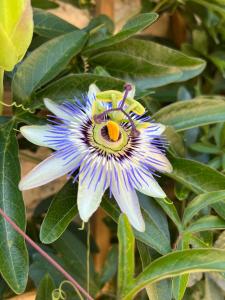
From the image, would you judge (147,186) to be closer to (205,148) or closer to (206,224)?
(206,224)

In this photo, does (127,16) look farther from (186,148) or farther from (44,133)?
(44,133)

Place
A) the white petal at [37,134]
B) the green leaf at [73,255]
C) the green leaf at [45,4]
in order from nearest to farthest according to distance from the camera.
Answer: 1. the white petal at [37,134]
2. the green leaf at [73,255]
3. the green leaf at [45,4]

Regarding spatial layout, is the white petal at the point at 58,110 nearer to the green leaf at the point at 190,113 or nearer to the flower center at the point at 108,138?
the flower center at the point at 108,138

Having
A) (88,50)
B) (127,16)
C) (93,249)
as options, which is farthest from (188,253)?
(127,16)

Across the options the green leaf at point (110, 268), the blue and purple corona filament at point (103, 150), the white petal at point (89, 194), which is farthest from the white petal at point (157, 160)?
the green leaf at point (110, 268)

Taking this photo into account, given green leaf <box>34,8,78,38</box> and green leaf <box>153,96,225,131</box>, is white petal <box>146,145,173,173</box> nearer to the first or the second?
green leaf <box>153,96,225,131</box>
